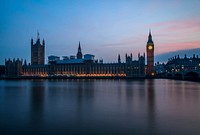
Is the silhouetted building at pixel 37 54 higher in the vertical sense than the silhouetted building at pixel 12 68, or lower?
higher

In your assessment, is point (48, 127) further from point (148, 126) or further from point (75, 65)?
point (75, 65)

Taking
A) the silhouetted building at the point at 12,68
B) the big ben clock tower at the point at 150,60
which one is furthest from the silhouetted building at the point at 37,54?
the big ben clock tower at the point at 150,60

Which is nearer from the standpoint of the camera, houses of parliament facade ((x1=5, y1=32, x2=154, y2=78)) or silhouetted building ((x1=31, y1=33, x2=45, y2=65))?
houses of parliament facade ((x1=5, y1=32, x2=154, y2=78))

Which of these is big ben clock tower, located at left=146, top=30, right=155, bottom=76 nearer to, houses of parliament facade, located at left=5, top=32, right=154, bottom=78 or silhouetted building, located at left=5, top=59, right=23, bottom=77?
houses of parliament facade, located at left=5, top=32, right=154, bottom=78

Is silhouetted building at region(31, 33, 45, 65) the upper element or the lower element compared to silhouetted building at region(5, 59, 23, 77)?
upper

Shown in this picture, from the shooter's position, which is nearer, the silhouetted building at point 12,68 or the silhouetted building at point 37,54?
the silhouetted building at point 12,68

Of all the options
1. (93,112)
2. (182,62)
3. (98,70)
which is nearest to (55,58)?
(98,70)

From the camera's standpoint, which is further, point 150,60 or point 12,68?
point 12,68

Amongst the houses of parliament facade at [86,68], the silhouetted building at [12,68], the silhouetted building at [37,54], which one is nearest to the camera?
the houses of parliament facade at [86,68]

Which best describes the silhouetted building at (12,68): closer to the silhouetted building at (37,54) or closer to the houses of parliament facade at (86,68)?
the houses of parliament facade at (86,68)

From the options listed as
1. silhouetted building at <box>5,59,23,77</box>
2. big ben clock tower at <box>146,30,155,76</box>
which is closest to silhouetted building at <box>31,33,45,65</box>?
silhouetted building at <box>5,59,23,77</box>

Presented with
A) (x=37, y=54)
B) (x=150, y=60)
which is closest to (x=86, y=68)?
(x=150, y=60)

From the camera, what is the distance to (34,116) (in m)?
13.6

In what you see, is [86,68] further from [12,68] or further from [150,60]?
[12,68]
